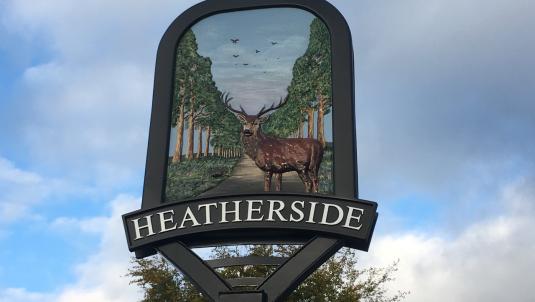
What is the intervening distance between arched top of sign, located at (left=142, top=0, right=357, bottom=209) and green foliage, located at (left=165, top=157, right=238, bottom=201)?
0.07 feet

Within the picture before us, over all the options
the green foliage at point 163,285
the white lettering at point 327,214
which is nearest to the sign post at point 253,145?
the white lettering at point 327,214

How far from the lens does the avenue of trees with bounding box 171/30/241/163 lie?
13898 mm

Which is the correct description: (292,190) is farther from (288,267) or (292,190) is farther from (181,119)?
(181,119)

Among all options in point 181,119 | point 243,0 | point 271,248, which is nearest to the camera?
point 181,119

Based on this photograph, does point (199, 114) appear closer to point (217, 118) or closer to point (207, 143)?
point (217, 118)

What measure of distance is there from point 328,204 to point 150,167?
12.0 feet

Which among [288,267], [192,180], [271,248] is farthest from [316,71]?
[271,248]

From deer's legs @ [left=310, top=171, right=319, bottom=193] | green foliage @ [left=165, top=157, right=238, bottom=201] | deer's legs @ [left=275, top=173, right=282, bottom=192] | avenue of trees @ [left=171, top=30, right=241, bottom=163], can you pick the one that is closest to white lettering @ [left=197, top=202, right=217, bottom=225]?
green foliage @ [left=165, top=157, right=238, bottom=201]

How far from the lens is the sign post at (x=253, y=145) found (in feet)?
39.5

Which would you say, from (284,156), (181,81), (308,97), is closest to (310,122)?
(308,97)

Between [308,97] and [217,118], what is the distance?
1.91 meters

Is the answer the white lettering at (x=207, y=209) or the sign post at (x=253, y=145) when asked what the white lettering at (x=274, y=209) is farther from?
the white lettering at (x=207, y=209)

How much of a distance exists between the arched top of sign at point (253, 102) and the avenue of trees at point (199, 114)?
0.07 ft

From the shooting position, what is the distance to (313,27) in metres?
14.4
